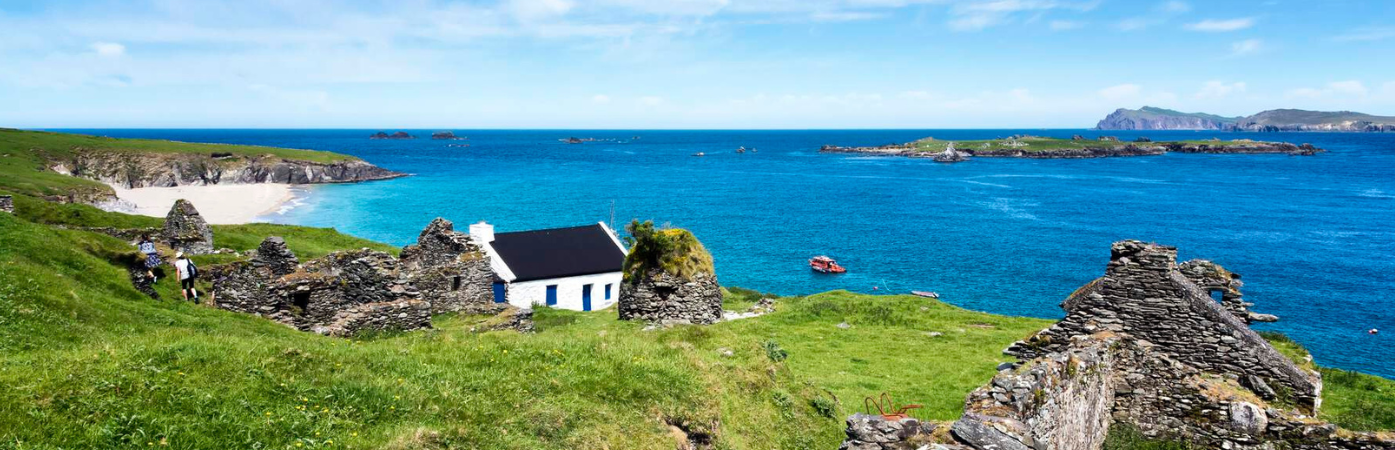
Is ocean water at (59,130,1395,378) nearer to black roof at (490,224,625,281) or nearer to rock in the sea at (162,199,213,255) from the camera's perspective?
black roof at (490,224,625,281)

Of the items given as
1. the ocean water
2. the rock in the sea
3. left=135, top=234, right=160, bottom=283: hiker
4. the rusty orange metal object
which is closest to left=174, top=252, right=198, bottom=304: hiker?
left=135, top=234, right=160, bottom=283: hiker

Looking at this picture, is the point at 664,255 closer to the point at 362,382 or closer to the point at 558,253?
the point at 362,382

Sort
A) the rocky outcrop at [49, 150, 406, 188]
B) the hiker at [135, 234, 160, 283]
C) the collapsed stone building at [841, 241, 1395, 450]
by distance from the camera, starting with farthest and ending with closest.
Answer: the rocky outcrop at [49, 150, 406, 188] → the hiker at [135, 234, 160, 283] → the collapsed stone building at [841, 241, 1395, 450]

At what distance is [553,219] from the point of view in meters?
112

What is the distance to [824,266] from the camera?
75.1 m

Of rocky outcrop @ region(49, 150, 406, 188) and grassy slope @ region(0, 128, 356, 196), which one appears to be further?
rocky outcrop @ region(49, 150, 406, 188)

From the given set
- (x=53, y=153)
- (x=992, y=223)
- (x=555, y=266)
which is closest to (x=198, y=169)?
(x=53, y=153)

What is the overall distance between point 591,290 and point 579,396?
110 feet

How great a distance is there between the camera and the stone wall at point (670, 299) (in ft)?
98.4

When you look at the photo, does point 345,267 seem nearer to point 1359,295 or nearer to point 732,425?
point 732,425

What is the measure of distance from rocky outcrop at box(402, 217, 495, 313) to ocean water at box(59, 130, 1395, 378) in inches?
1569

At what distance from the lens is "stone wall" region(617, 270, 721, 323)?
30.0m

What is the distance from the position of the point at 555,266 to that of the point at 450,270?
16.8 m

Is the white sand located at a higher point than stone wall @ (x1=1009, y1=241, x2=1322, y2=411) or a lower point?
lower
